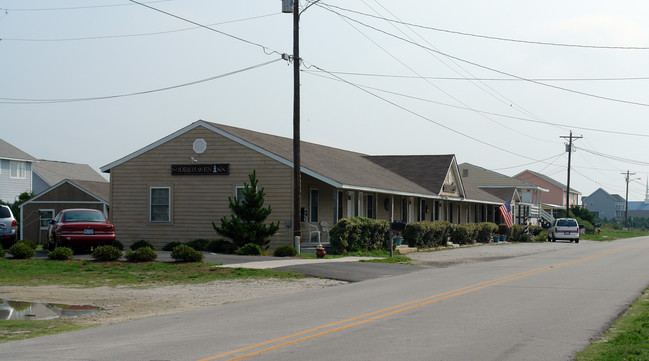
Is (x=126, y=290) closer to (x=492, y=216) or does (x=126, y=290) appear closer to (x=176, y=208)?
(x=176, y=208)

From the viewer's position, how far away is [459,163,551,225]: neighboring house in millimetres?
71000

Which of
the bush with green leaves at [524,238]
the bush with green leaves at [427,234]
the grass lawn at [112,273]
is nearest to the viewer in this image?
the grass lawn at [112,273]

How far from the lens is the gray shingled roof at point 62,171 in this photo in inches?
2414

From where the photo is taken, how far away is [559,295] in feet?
50.7

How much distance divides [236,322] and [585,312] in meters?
6.18

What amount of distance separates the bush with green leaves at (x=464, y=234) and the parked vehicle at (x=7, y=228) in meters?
23.8

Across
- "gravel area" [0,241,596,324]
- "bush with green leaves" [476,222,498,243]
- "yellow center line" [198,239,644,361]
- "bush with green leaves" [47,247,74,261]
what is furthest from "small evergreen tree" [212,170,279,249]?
"bush with green leaves" [476,222,498,243]

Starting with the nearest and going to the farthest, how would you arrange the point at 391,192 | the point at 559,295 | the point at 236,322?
the point at 236,322 → the point at 559,295 → the point at 391,192

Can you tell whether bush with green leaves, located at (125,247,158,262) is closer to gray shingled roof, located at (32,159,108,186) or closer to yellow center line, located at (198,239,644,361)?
yellow center line, located at (198,239,644,361)

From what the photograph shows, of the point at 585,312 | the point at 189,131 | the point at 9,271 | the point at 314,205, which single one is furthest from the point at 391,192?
the point at 585,312

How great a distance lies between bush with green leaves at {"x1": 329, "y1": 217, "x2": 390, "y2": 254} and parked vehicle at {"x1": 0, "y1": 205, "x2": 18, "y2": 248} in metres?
12.0

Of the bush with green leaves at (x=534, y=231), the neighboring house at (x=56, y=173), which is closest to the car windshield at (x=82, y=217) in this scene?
the neighboring house at (x=56, y=173)

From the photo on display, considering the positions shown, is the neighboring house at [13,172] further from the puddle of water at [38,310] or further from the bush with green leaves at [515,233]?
the puddle of water at [38,310]

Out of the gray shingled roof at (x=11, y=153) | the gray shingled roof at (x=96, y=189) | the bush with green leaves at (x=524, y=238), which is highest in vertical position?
the gray shingled roof at (x=11, y=153)
